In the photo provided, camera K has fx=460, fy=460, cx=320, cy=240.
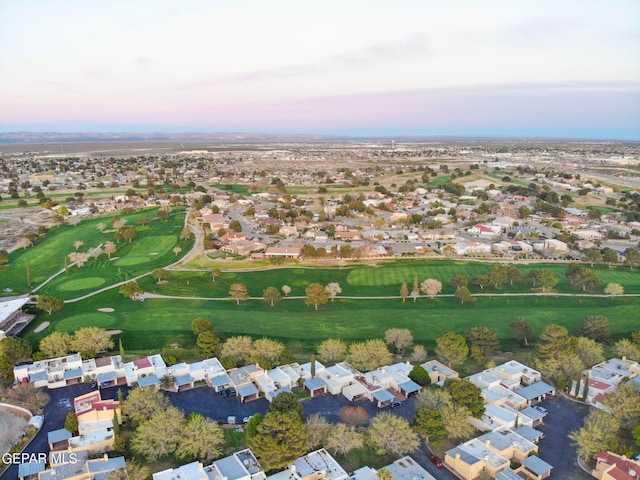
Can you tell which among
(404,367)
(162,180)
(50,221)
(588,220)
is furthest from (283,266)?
(162,180)

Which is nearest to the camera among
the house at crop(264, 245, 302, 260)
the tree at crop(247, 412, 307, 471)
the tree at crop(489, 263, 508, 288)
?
the tree at crop(247, 412, 307, 471)

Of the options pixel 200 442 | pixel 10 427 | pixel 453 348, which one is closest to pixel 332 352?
pixel 453 348

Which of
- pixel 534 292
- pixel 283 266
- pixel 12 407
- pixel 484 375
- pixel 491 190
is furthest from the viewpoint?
pixel 491 190

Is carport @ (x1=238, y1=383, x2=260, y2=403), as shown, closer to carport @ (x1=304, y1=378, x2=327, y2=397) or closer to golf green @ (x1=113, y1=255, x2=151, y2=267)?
carport @ (x1=304, y1=378, x2=327, y2=397)

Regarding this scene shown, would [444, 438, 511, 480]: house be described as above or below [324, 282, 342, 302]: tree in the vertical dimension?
below

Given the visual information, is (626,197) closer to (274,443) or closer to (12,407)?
(274,443)

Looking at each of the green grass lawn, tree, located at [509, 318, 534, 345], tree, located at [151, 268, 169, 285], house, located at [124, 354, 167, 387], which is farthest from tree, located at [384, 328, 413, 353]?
the green grass lawn

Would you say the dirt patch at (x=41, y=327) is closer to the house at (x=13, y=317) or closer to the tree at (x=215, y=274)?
the house at (x=13, y=317)
